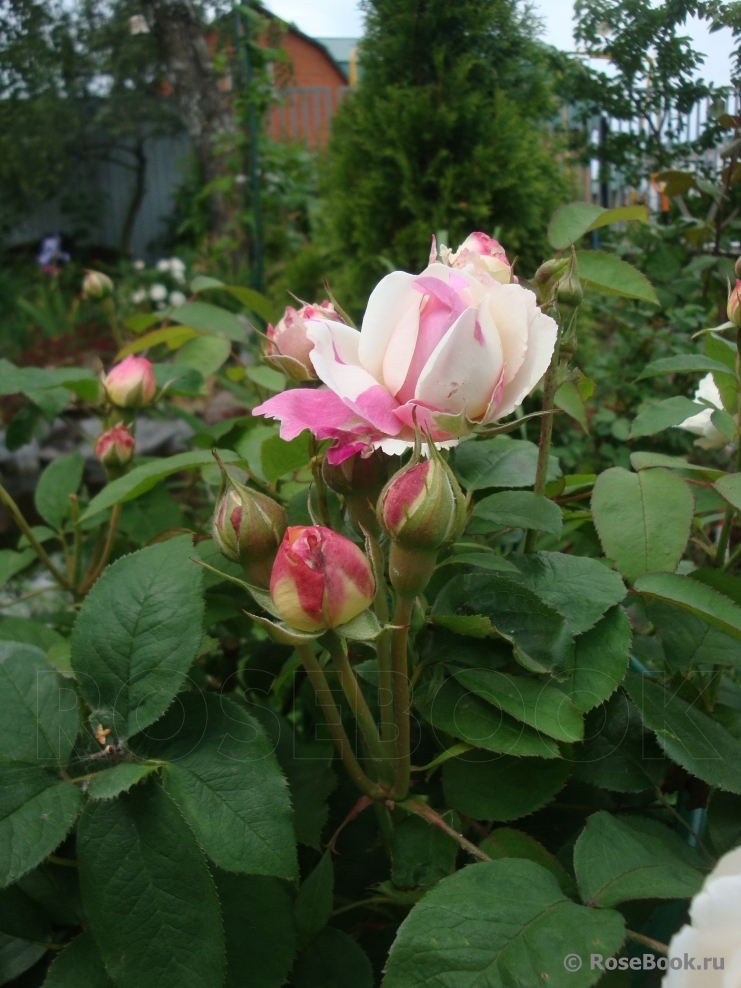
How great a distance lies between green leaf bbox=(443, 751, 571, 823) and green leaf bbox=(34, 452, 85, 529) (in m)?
0.49

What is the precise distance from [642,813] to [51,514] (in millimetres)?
573

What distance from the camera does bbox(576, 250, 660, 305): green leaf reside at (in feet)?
1.65

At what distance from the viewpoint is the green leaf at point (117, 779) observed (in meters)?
0.33

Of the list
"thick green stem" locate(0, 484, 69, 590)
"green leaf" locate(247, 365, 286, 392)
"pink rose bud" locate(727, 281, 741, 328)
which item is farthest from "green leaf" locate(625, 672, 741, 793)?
"thick green stem" locate(0, 484, 69, 590)

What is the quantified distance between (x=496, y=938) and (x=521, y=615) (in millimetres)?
145

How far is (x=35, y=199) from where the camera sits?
5.96 m

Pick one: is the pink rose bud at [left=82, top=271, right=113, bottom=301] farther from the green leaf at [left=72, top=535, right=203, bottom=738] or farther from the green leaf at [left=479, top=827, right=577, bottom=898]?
the green leaf at [left=479, top=827, right=577, bottom=898]

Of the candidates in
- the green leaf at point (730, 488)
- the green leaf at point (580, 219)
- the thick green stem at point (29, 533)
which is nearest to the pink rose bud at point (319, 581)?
the green leaf at point (730, 488)

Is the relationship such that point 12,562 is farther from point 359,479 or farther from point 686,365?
point 686,365

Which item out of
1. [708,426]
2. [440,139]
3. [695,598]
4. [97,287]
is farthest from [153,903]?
[440,139]

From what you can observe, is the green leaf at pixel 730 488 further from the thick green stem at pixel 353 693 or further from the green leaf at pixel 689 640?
the thick green stem at pixel 353 693

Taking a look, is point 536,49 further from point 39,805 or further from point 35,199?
point 35,199

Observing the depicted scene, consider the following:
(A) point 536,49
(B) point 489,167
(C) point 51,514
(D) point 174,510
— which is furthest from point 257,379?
(B) point 489,167

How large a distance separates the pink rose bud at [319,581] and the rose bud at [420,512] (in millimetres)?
19
